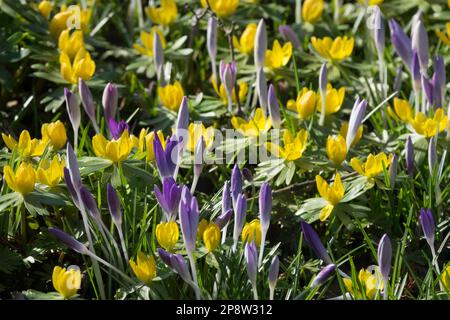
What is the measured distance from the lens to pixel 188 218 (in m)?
1.97

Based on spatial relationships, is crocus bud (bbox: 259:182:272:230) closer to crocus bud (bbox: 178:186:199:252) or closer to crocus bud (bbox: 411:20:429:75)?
crocus bud (bbox: 178:186:199:252)

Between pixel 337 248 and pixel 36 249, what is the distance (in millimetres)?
872

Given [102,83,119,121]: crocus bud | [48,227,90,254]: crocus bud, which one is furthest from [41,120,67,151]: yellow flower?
[48,227,90,254]: crocus bud

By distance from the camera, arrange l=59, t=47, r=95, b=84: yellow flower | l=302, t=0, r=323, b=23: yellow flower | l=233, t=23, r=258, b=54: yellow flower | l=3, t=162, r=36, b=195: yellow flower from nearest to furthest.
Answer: l=3, t=162, r=36, b=195: yellow flower, l=59, t=47, r=95, b=84: yellow flower, l=233, t=23, r=258, b=54: yellow flower, l=302, t=0, r=323, b=23: yellow flower

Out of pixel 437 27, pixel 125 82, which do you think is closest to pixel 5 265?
pixel 125 82

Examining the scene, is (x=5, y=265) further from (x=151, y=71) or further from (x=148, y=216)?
(x=151, y=71)

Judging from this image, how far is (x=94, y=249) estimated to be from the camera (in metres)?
2.29

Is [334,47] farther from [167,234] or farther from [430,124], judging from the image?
[167,234]

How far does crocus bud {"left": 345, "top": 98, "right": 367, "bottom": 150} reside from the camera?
2.42m

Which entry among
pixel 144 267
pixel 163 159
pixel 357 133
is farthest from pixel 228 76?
pixel 144 267

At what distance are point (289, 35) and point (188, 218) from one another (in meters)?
1.41

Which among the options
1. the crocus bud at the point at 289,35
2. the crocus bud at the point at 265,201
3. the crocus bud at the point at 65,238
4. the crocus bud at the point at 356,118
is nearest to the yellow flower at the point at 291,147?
the crocus bud at the point at 356,118

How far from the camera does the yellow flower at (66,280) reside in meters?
2.01

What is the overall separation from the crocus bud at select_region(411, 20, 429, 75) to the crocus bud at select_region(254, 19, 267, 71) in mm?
497
